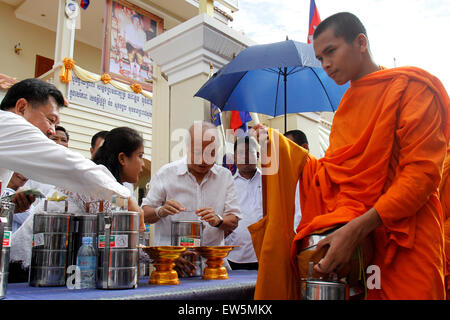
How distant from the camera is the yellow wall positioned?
10336 mm

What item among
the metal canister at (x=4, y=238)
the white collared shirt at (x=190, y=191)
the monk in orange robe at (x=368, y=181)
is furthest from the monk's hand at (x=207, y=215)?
the metal canister at (x=4, y=238)

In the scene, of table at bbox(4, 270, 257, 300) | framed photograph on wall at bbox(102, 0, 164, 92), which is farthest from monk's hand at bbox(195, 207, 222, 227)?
framed photograph on wall at bbox(102, 0, 164, 92)

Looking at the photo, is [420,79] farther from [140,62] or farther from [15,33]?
[15,33]

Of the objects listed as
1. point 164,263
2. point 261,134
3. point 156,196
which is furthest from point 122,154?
point 261,134

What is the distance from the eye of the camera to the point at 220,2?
8.91 m

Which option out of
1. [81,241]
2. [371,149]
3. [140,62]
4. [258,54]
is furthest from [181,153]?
[140,62]

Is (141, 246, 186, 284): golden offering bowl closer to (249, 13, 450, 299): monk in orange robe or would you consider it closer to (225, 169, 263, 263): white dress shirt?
(249, 13, 450, 299): monk in orange robe

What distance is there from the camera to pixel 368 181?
1.30 metres

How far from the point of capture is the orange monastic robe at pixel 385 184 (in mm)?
1220

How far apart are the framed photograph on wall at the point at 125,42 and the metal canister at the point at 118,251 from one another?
24.4 feet

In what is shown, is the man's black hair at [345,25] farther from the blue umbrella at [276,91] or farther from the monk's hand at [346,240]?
the blue umbrella at [276,91]

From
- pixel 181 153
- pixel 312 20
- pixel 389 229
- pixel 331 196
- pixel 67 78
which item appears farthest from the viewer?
pixel 67 78

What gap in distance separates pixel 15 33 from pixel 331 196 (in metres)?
11.6

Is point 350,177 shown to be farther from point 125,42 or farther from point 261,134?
point 125,42
